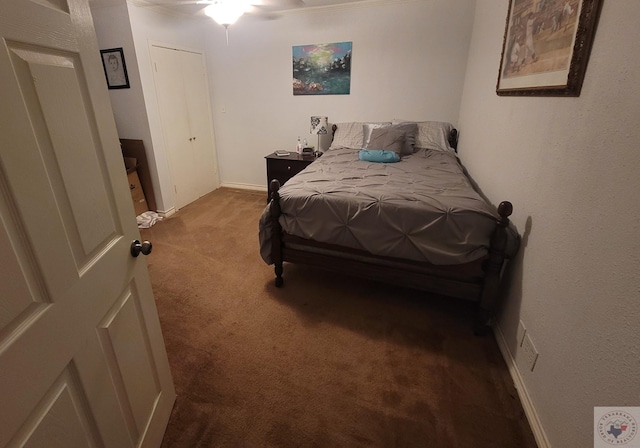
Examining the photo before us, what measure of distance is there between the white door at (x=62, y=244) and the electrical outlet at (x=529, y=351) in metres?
1.65

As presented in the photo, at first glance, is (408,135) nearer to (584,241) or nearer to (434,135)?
(434,135)

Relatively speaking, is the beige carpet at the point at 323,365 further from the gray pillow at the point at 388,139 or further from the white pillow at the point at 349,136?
the white pillow at the point at 349,136

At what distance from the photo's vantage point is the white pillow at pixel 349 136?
11.7 feet

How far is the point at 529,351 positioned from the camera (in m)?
1.45

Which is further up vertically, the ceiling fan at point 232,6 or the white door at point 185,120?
the ceiling fan at point 232,6

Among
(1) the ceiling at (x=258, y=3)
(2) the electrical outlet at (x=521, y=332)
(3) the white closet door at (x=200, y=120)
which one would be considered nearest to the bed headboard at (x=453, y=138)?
(1) the ceiling at (x=258, y=3)

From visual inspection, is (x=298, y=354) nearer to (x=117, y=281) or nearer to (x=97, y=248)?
(x=117, y=281)

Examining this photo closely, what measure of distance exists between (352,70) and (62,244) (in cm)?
361

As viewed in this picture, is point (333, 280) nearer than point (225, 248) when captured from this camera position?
Yes

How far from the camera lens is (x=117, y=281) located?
0.97m

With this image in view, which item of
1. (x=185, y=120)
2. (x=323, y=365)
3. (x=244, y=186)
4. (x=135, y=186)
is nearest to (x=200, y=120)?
(x=185, y=120)

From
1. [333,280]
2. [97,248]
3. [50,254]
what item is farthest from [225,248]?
[50,254]

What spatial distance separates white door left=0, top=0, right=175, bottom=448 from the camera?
595 mm

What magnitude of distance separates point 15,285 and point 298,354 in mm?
1381
